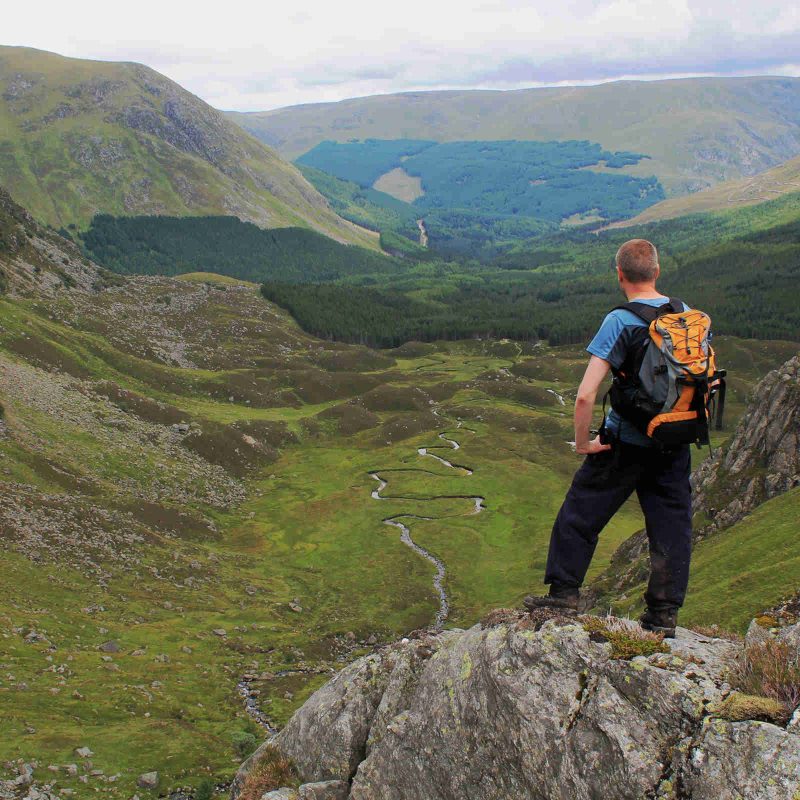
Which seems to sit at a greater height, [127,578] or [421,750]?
[421,750]

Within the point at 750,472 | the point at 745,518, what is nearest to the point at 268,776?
the point at 745,518

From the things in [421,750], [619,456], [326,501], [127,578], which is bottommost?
[326,501]

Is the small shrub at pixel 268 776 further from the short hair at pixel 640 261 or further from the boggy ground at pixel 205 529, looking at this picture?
the boggy ground at pixel 205 529

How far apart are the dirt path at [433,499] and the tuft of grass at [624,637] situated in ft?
190

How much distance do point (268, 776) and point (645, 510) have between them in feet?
51.9

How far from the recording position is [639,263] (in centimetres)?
1692

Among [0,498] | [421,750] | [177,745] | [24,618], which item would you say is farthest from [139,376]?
[421,750]

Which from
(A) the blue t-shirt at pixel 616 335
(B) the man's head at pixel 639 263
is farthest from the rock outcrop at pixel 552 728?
(B) the man's head at pixel 639 263

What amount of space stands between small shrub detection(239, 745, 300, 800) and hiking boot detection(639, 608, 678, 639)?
13.0m

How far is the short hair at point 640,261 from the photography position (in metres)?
16.9

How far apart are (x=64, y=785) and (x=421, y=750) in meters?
28.0

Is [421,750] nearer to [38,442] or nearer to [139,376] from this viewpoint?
[38,442]

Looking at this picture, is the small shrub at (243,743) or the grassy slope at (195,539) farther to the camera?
the grassy slope at (195,539)

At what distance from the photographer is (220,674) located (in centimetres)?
6050
